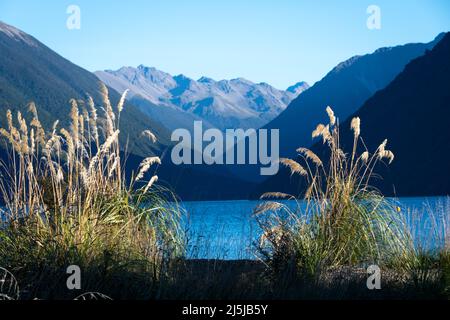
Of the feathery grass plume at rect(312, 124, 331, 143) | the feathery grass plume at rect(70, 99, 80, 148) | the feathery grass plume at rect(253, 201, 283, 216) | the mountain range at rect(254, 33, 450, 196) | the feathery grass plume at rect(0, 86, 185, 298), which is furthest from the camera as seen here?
the mountain range at rect(254, 33, 450, 196)

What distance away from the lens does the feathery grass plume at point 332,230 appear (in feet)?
21.2

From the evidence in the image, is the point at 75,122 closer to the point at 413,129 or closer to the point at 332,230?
the point at 332,230

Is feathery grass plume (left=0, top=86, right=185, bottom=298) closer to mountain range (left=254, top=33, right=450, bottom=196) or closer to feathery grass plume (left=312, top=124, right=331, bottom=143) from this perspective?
feathery grass plume (left=312, top=124, right=331, bottom=143)

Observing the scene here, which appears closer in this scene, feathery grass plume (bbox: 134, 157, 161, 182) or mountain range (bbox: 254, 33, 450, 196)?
feathery grass plume (bbox: 134, 157, 161, 182)

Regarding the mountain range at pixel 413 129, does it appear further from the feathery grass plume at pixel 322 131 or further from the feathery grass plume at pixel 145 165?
the feathery grass plume at pixel 145 165

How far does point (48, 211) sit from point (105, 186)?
2.82 ft

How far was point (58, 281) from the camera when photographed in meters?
5.36

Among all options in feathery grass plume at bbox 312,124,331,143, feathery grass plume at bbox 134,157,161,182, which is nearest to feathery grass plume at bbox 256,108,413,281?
feathery grass plume at bbox 312,124,331,143

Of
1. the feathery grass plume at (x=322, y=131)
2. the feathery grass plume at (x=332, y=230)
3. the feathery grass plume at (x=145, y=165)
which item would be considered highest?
the feathery grass plume at (x=322, y=131)

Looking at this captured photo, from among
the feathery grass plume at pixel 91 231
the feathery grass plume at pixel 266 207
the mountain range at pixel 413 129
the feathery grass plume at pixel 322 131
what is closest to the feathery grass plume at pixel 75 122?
the feathery grass plume at pixel 91 231

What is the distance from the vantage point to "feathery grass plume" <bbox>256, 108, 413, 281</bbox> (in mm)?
6477

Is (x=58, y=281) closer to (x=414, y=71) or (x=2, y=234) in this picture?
(x=2, y=234)

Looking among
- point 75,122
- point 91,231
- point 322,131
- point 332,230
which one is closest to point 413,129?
point 322,131
